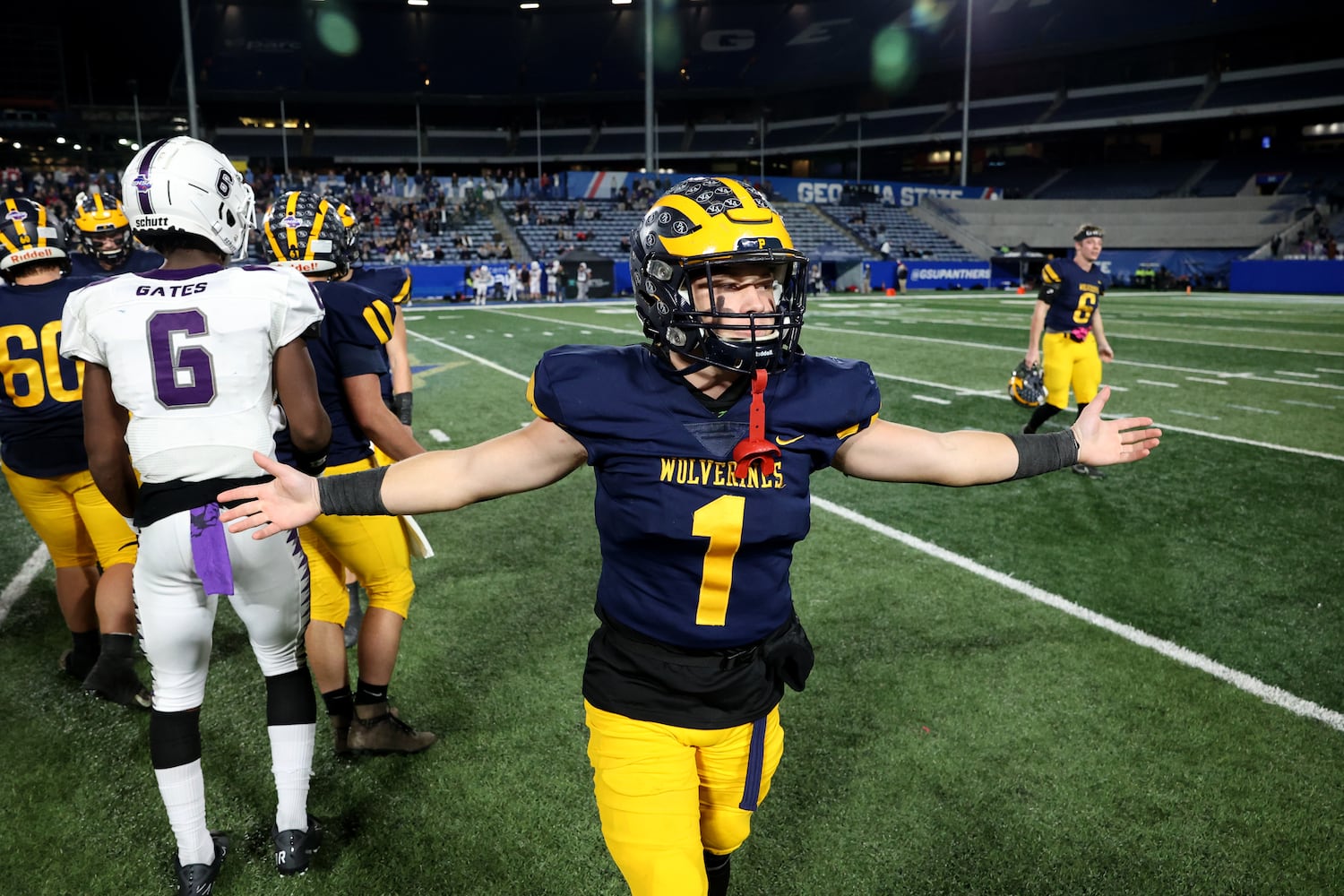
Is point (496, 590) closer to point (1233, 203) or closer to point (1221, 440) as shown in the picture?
point (1221, 440)

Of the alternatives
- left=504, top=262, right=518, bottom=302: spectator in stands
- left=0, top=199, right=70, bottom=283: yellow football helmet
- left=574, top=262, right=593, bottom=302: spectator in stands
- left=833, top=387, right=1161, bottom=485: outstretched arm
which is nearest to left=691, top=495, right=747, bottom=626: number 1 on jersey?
left=833, top=387, right=1161, bottom=485: outstretched arm

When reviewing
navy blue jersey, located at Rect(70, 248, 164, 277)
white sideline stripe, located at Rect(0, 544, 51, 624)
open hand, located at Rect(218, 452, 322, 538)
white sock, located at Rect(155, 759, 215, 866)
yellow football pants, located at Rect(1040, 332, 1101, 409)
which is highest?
navy blue jersey, located at Rect(70, 248, 164, 277)

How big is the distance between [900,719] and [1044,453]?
1664mm

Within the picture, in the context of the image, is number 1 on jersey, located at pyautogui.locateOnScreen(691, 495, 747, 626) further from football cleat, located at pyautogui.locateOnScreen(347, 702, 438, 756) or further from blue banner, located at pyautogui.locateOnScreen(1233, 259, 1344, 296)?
blue banner, located at pyautogui.locateOnScreen(1233, 259, 1344, 296)

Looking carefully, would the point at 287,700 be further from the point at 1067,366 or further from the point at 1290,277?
the point at 1290,277

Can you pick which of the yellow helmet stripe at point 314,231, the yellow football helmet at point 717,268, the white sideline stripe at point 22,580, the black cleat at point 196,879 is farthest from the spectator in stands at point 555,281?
the yellow football helmet at point 717,268

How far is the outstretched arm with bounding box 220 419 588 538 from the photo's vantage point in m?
2.09

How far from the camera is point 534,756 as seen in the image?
11.0 ft

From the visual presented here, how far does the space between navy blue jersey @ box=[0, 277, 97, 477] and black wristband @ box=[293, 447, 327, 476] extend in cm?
138

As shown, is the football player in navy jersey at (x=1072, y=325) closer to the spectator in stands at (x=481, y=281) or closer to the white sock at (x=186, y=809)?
the white sock at (x=186, y=809)

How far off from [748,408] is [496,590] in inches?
133

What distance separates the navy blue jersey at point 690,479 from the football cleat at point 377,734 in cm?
173

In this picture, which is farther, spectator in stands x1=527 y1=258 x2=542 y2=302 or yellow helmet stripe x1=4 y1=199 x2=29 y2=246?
spectator in stands x1=527 y1=258 x2=542 y2=302

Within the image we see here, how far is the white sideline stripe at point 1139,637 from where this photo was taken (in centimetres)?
365
